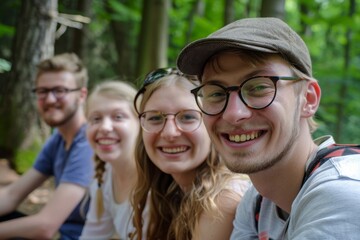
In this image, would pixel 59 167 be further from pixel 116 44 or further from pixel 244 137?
pixel 116 44

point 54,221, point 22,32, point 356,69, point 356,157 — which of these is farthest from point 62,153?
point 356,69

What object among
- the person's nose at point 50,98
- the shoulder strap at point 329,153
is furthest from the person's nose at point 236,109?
the person's nose at point 50,98

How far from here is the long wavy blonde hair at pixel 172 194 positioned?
2.00 m

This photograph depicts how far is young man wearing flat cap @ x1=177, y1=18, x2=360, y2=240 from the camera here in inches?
55.0

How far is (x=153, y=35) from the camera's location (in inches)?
295

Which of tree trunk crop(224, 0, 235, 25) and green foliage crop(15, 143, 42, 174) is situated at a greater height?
tree trunk crop(224, 0, 235, 25)

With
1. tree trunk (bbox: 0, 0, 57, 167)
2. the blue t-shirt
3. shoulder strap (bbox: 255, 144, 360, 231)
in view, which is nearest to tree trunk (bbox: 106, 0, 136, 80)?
tree trunk (bbox: 0, 0, 57, 167)

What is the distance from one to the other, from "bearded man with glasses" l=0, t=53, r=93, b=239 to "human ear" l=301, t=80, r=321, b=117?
2.02 m

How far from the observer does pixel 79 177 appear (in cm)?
310

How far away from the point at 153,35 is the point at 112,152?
5062mm

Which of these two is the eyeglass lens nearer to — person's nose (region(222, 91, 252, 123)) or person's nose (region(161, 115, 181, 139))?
person's nose (region(222, 91, 252, 123))

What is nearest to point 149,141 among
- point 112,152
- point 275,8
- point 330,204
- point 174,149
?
point 174,149

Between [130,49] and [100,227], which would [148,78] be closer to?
[100,227]

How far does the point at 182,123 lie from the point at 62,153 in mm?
1708
